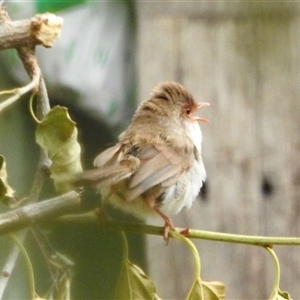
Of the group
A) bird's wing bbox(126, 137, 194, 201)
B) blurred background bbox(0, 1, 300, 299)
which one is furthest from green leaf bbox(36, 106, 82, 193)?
blurred background bbox(0, 1, 300, 299)

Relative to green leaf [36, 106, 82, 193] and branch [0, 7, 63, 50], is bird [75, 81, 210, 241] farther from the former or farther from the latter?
branch [0, 7, 63, 50]

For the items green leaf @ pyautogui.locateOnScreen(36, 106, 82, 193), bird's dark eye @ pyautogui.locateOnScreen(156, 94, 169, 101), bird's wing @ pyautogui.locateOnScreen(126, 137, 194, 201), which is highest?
bird's dark eye @ pyautogui.locateOnScreen(156, 94, 169, 101)

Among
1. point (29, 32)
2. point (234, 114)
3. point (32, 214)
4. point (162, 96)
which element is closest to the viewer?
point (32, 214)

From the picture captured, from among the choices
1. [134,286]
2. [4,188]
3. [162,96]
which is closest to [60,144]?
[4,188]

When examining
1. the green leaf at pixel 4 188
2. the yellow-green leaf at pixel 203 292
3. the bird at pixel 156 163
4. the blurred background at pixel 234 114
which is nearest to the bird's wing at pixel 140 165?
the bird at pixel 156 163

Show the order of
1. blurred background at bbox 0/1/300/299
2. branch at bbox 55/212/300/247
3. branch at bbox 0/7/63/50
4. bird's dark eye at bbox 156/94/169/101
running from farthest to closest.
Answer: blurred background at bbox 0/1/300/299 < bird's dark eye at bbox 156/94/169/101 < branch at bbox 0/7/63/50 < branch at bbox 55/212/300/247

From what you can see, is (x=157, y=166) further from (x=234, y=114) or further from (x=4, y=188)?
(x=234, y=114)
